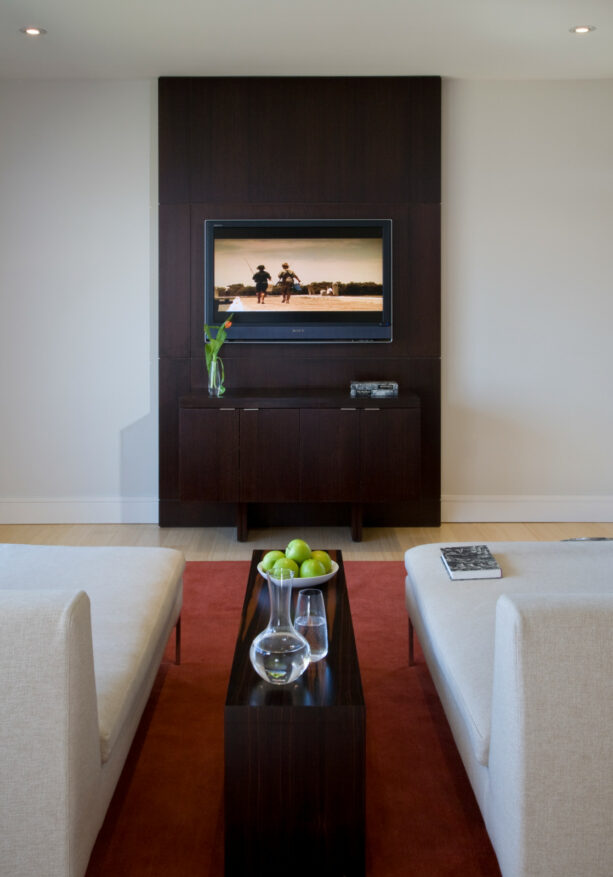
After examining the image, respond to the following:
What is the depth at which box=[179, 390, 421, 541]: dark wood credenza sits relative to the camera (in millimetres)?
4789

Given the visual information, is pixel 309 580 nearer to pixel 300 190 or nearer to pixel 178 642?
pixel 178 642

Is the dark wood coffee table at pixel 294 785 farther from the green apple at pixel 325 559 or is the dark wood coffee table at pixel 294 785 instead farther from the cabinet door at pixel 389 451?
the cabinet door at pixel 389 451

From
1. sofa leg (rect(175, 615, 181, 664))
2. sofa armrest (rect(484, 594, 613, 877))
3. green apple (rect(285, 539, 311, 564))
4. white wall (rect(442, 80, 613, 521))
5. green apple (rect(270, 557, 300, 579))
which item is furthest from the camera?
white wall (rect(442, 80, 613, 521))

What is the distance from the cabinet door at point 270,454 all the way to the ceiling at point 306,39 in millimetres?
1842

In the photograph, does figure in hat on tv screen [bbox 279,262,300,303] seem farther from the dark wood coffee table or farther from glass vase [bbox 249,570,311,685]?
the dark wood coffee table

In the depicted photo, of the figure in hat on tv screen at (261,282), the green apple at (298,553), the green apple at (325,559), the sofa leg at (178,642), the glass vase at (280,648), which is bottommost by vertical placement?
the sofa leg at (178,642)

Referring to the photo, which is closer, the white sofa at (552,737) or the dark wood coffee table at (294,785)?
the white sofa at (552,737)

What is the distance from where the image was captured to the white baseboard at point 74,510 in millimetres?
5348

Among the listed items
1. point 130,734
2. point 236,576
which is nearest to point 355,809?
point 130,734

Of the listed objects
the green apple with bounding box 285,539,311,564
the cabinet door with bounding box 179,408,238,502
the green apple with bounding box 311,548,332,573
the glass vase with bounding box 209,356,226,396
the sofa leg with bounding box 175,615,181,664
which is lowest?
the sofa leg with bounding box 175,615,181,664

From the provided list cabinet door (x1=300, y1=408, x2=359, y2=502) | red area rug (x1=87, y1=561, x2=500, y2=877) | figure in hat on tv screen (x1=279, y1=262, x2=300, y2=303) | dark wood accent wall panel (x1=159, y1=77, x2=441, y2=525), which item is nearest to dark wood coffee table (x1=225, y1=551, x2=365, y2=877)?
red area rug (x1=87, y1=561, x2=500, y2=877)

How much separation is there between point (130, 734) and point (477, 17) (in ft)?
11.4

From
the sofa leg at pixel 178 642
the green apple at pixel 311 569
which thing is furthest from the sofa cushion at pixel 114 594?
the green apple at pixel 311 569

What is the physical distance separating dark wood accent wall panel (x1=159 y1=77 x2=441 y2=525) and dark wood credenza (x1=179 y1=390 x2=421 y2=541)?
0.41 m
